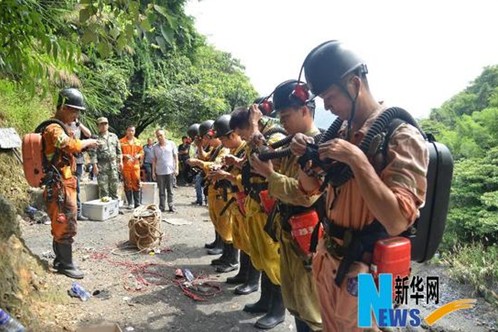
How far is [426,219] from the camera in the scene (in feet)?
6.72

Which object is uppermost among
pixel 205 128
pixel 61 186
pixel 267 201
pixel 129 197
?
pixel 205 128

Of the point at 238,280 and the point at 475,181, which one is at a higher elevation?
the point at 475,181

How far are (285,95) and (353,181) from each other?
4.29 ft

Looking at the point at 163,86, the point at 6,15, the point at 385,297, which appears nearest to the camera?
the point at 385,297

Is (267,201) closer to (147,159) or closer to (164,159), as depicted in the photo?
(164,159)

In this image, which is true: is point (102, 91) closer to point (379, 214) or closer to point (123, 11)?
point (123, 11)

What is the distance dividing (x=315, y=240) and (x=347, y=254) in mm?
730

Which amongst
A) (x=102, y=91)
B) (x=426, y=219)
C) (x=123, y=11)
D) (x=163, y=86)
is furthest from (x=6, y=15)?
(x=163, y=86)

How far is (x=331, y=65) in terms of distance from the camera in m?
2.06

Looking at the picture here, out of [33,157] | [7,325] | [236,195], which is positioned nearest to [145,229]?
[33,157]

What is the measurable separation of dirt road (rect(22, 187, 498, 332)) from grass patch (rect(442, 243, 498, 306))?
146mm

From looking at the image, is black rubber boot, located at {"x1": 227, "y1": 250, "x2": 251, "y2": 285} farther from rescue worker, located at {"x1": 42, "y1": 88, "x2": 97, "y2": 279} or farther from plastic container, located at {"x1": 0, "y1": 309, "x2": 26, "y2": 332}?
plastic container, located at {"x1": 0, "y1": 309, "x2": 26, "y2": 332}

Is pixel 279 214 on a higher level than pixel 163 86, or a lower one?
lower

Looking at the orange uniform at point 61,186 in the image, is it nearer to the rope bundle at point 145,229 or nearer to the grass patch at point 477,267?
the rope bundle at point 145,229
